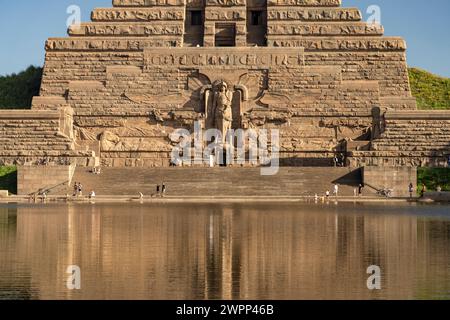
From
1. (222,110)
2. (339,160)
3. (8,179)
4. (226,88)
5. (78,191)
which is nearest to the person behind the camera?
(78,191)

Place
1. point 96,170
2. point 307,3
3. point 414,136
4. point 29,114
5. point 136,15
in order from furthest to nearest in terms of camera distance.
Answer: point 307,3, point 136,15, point 29,114, point 414,136, point 96,170

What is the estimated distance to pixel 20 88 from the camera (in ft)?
203

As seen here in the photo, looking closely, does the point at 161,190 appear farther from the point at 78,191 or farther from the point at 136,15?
the point at 136,15

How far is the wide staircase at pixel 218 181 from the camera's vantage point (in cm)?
4266

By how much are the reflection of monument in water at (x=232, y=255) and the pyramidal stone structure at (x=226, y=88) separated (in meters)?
22.8

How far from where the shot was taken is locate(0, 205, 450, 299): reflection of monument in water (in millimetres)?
13492

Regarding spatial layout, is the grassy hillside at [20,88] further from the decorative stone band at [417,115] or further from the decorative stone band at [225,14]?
the decorative stone band at [417,115]

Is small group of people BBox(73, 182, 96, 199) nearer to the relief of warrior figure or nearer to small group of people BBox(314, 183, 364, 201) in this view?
small group of people BBox(314, 183, 364, 201)

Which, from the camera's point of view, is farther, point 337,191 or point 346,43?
point 346,43

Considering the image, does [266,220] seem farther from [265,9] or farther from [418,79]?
[418,79]

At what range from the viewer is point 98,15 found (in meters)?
57.9

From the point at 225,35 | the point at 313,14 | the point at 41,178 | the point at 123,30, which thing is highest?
the point at 313,14

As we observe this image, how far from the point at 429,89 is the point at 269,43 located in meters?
11.7

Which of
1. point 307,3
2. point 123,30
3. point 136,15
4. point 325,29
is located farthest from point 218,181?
point 307,3
